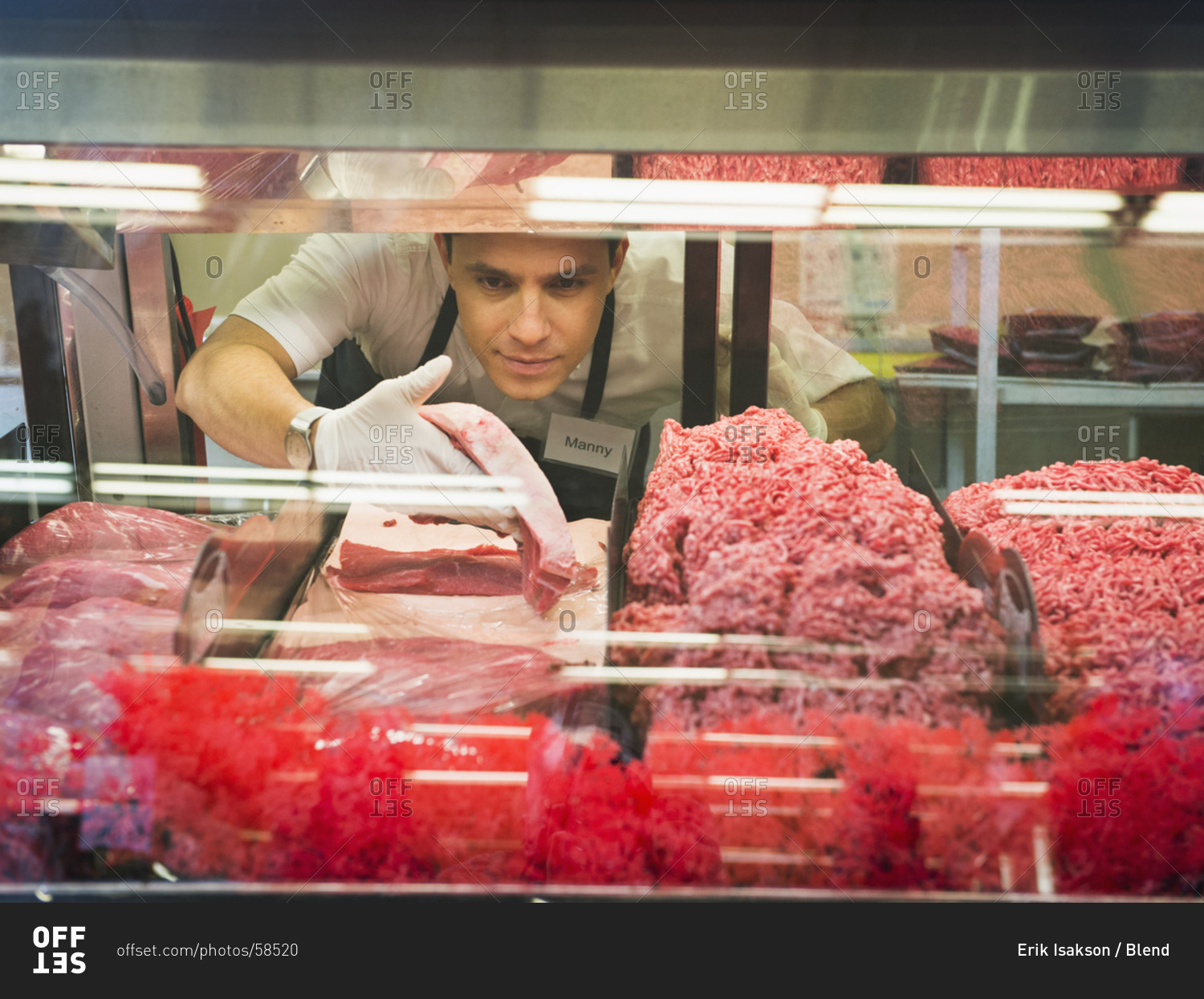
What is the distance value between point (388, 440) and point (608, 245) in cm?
61

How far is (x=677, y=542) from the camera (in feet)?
5.76

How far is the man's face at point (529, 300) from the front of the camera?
180cm

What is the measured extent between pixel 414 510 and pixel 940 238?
1253 mm

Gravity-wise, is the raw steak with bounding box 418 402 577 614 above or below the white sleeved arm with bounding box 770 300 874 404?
below

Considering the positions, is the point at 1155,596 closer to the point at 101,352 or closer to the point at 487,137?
the point at 487,137

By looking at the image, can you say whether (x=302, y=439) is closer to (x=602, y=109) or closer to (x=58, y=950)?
(x=602, y=109)

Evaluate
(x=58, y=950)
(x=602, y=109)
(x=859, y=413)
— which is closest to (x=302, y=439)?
(x=602, y=109)

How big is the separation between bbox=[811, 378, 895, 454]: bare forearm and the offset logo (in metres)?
1.73

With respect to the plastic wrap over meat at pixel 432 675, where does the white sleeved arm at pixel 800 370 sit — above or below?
above

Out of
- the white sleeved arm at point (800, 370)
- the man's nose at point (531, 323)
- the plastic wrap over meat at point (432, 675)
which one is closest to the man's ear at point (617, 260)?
the man's nose at point (531, 323)

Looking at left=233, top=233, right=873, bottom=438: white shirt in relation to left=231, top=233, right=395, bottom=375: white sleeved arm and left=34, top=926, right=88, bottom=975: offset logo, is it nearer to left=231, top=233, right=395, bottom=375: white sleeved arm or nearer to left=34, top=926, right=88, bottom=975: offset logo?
left=231, top=233, right=395, bottom=375: white sleeved arm

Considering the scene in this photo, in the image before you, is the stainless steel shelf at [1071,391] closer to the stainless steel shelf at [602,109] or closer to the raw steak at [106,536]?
the stainless steel shelf at [602,109]

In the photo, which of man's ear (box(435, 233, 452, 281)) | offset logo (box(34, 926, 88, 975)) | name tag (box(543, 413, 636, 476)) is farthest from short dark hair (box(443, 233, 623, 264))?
offset logo (box(34, 926, 88, 975))

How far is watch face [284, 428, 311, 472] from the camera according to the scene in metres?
1.80
